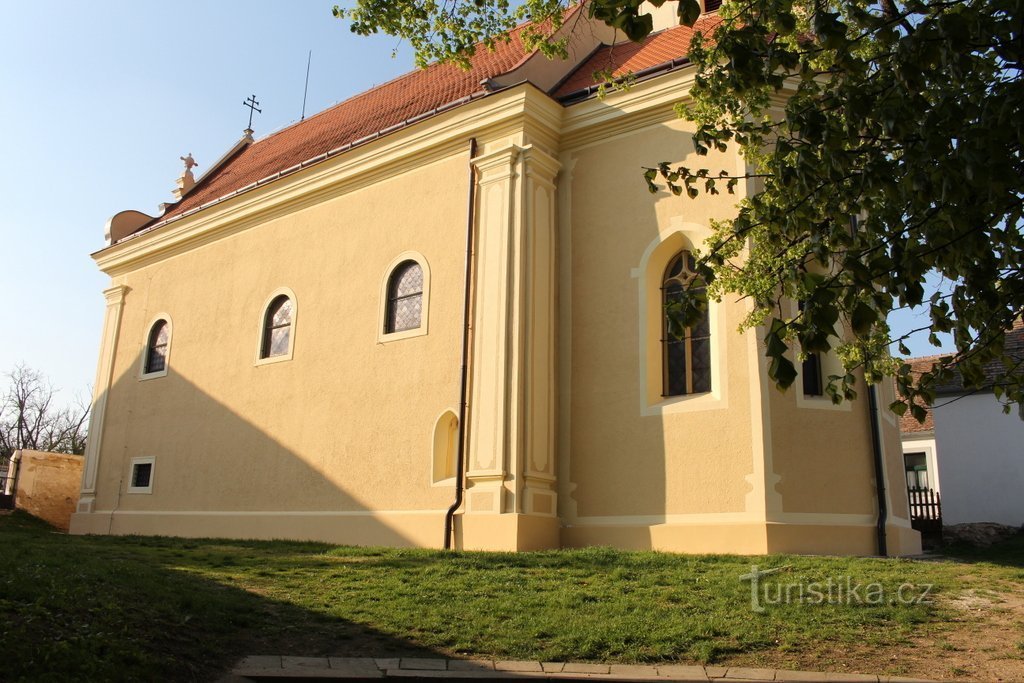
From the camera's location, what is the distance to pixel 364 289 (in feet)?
51.3

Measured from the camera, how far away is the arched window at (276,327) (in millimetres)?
17125

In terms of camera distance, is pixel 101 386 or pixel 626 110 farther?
pixel 101 386

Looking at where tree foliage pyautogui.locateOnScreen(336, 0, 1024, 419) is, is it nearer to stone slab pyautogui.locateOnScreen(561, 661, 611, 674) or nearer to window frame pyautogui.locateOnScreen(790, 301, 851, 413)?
stone slab pyautogui.locateOnScreen(561, 661, 611, 674)

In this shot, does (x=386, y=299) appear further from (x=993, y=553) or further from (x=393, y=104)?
(x=993, y=553)

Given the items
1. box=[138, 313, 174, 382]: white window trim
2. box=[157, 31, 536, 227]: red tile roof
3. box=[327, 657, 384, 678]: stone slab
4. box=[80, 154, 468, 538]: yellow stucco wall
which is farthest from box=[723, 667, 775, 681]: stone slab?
box=[138, 313, 174, 382]: white window trim

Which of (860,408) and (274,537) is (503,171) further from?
(274,537)

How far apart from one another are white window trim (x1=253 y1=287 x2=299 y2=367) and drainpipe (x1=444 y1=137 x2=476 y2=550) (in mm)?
4531

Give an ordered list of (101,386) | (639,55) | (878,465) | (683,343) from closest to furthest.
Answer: (878,465) → (683,343) → (639,55) → (101,386)

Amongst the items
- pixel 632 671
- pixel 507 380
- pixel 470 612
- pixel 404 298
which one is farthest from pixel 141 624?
pixel 404 298

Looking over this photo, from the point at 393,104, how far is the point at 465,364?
7.65 m

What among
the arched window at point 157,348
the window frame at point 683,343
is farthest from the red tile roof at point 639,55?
the arched window at point 157,348

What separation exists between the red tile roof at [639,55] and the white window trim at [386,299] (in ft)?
11.9

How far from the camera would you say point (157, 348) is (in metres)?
20.4

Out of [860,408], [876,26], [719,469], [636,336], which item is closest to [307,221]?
[636,336]
